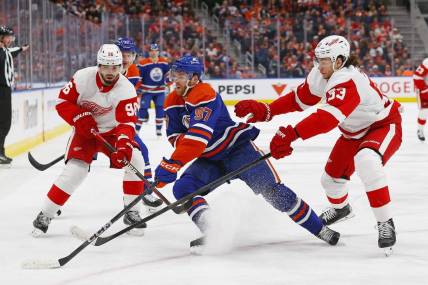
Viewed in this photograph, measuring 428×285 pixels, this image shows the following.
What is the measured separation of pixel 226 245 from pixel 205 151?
1.54 feet

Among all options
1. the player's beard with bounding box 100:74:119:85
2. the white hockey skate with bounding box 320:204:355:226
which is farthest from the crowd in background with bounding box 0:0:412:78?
the player's beard with bounding box 100:74:119:85

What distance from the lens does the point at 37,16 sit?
1005 centimetres

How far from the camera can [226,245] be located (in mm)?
3838

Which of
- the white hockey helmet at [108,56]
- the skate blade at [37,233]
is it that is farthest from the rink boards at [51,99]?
the white hockey helmet at [108,56]

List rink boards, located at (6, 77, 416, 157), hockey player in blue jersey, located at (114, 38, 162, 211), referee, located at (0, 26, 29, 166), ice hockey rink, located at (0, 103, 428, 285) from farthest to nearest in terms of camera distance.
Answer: rink boards, located at (6, 77, 416, 157), referee, located at (0, 26, 29, 166), hockey player in blue jersey, located at (114, 38, 162, 211), ice hockey rink, located at (0, 103, 428, 285)

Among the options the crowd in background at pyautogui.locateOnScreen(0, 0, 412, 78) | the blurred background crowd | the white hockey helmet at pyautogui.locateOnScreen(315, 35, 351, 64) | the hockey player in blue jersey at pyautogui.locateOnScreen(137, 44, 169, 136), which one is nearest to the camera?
the white hockey helmet at pyautogui.locateOnScreen(315, 35, 351, 64)

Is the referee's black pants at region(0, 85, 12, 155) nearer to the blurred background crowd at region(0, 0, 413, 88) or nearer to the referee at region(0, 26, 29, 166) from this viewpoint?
the referee at region(0, 26, 29, 166)

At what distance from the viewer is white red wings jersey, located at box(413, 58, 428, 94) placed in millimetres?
9188

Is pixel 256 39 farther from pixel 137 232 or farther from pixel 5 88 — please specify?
pixel 137 232

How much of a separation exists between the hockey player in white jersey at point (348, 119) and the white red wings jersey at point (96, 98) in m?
0.66

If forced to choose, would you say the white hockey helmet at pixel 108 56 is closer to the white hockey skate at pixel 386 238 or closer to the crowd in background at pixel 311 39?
the white hockey skate at pixel 386 238

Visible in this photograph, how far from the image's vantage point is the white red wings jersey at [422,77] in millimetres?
9188

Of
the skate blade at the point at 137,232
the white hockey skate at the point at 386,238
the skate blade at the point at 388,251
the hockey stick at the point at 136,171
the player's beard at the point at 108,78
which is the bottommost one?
the skate blade at the point at 137,232

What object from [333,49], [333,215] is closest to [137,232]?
[333,215]
